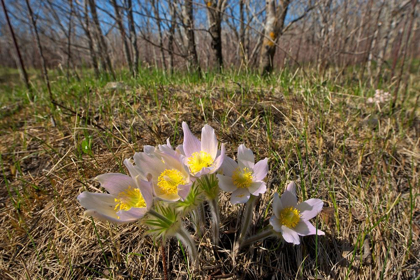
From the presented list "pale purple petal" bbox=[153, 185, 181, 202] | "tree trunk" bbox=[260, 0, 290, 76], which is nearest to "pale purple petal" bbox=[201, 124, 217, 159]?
"pale purple petal" bbox=[153, 185, 181, 202]

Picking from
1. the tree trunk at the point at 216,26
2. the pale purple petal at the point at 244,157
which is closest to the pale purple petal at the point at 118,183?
the pale purple petal at the point at 244,157

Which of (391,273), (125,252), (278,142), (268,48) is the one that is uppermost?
(268,48)

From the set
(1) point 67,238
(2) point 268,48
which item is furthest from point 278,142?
(2) point 268,48

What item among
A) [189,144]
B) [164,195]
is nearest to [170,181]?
[164,195]

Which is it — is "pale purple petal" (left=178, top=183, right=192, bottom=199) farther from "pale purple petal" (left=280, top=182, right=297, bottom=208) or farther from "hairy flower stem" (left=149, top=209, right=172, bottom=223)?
"pale purple petal" (left=280, top=182, right=297, bottom=208)

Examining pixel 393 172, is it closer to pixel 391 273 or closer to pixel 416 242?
pixel 416 242
